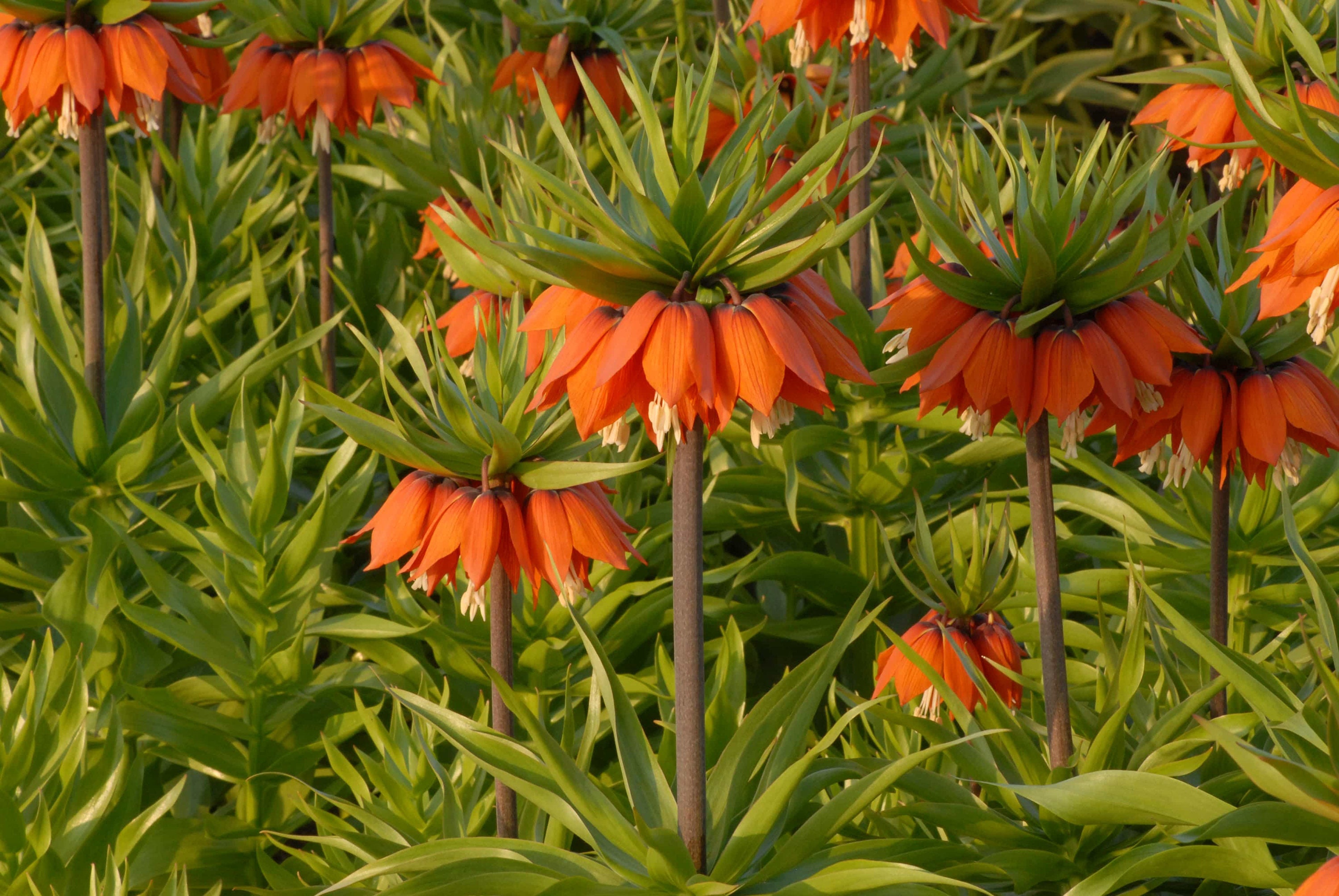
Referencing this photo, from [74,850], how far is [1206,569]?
147cm

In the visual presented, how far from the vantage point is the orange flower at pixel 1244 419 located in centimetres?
137

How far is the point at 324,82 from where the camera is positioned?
7.44 feet

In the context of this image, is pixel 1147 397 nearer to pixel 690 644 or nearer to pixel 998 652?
pixel 998 652

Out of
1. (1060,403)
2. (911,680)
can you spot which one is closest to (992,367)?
(1060,403)

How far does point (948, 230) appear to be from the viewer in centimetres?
124

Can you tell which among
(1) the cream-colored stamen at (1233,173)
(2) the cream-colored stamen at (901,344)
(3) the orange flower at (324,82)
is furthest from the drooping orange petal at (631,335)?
(3) the orange flower at (324,82)

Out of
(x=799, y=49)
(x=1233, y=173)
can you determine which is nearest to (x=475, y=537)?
(x=799, y=49)

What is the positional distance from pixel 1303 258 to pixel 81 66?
146cm

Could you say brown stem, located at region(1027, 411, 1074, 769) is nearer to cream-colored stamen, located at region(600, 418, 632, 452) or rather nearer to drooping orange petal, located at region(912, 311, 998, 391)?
drooping orange petal, located at region(912, 311, 998, 391)

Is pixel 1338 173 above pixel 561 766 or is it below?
above

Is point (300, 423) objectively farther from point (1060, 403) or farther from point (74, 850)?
point (1060, 403)

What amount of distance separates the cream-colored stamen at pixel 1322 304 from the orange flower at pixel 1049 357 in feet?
0.34

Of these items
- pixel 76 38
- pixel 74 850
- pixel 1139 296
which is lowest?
pixel 74 850

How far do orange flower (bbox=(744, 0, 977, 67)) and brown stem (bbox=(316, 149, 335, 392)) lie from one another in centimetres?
82
